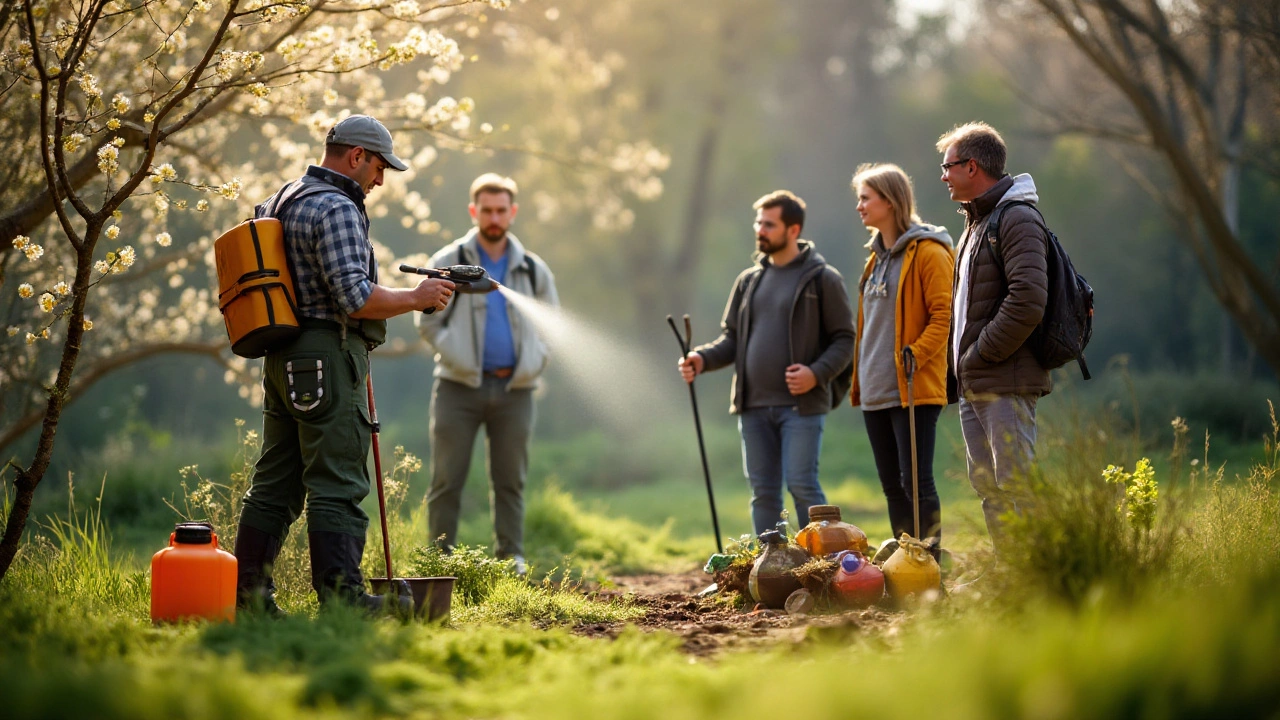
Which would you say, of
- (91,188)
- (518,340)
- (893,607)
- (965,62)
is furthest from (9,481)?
(965,62)

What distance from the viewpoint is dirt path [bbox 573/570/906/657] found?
411cm

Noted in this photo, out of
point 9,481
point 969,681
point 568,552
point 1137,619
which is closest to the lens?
point 969,681

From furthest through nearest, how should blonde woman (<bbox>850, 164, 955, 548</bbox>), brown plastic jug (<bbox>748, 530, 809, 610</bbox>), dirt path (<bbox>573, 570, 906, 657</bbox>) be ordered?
blonde woman (<bbox>850, 164, 955, 548</bbox>) < brown plastic jug (<bbox>748, 530, 809, 610</bbox>) < dirt path (<bbox>573, 570, 906, 657</bbox>)

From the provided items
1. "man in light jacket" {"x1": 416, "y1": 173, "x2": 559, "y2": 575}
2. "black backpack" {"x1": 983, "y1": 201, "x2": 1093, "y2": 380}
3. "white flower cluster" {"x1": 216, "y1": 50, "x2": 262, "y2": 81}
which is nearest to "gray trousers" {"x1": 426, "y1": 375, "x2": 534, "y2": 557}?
"man in light jacket" {"x1": 416, "y1": 173, "x2": 559, "y2": 575}

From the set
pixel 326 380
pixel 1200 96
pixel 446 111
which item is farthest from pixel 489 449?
pixel 1200 96

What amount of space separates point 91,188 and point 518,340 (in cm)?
292

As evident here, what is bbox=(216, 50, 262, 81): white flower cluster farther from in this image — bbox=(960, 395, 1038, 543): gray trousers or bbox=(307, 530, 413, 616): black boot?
bbox=(960, 395, 1038, 543): gray trousers

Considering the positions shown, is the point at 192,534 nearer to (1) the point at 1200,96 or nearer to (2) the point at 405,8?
(2) the point at 405,8

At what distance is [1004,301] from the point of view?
4.90m

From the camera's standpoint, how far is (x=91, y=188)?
24.1 ft

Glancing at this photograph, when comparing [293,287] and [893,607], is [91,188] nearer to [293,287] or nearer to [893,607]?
[293,287]

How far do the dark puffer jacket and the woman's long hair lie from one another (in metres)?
0.57

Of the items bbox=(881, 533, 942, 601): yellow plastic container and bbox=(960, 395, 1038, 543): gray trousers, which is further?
bbox=(881, 533, 942, 601): yellow plastic container

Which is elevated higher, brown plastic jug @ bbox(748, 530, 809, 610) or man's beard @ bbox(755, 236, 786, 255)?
man's beard @ bbox(755, 236, 786, 255)
